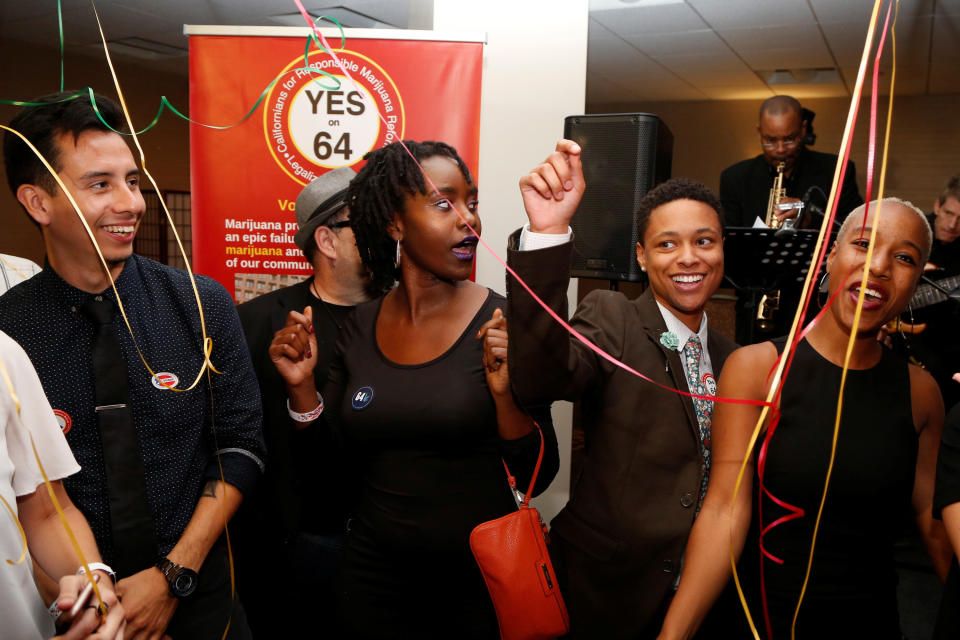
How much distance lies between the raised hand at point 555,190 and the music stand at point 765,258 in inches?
59.1

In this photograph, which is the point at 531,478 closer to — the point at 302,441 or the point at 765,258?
the point at 302,441

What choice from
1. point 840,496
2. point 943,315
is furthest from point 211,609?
point 943,315

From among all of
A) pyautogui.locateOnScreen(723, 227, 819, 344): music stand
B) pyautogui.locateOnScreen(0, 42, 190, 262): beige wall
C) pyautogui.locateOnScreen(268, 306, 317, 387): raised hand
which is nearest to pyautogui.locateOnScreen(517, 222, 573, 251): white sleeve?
pyautogui.locateOnScreen(268, 306, 317, 387): raised hand

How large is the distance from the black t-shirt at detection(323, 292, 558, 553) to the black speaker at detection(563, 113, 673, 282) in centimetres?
92

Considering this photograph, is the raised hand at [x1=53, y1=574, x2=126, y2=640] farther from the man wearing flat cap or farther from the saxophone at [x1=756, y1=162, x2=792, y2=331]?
the saxophone at [x1=756, y1=162, x2=792, y2=331]

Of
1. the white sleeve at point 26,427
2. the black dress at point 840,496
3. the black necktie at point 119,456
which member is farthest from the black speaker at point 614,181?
the white sleeve at point 26,427

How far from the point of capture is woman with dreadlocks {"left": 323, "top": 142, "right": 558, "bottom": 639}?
65.3 inches

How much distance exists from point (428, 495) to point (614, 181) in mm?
1398

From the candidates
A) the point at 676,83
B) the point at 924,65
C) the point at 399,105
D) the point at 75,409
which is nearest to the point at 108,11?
the point at 399,105

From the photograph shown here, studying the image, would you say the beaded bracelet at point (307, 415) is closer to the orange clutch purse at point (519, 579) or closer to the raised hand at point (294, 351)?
the raised hand at point (294, 351)

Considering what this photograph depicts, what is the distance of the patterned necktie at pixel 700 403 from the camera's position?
156cm

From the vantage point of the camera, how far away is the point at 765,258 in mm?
2596

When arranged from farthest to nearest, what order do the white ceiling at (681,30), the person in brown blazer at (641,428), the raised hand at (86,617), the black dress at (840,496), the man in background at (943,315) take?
the white ceiling at (681,30), the man in background at (943,315), the person in brown blazer at (641,428), the black dress at (840,496), the raised hand at (86,617)

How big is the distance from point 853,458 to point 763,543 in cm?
24
